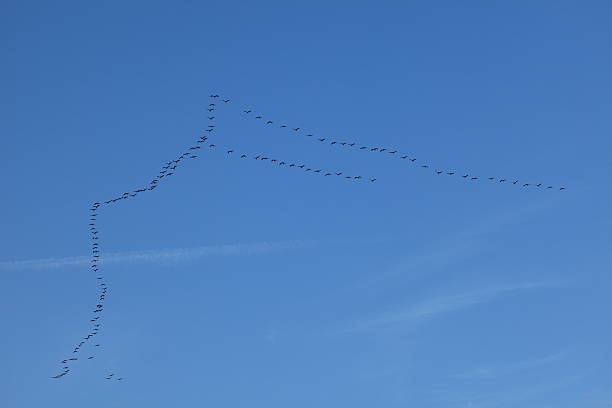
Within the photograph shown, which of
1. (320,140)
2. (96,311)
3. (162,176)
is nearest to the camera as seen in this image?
(320,140)

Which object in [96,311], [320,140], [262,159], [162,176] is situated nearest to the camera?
[320,140]

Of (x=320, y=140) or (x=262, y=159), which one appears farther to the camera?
(x=262, y=159)

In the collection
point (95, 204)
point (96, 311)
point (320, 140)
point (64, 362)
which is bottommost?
point (64, 362)

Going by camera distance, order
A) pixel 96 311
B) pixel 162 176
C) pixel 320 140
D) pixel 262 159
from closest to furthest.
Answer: pixel 320 140, pixel 262 159, pixel 162 176, pixel 96 311

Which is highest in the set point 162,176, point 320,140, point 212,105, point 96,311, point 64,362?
point 212,105

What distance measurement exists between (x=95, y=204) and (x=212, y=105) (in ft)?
150

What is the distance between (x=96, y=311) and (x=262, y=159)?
64.0 meters

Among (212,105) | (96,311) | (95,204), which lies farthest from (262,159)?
(96,311)

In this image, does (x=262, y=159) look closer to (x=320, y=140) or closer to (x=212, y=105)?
(x=320, y=140)

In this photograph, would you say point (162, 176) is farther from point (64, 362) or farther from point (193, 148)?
point (64, 362)

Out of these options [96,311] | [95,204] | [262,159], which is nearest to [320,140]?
[262,159]

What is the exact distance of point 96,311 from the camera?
323 feet

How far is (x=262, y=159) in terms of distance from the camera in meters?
77.2

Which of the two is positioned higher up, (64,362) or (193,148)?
(193,148)
